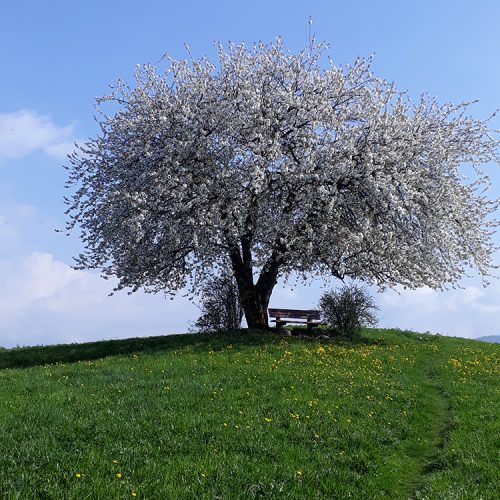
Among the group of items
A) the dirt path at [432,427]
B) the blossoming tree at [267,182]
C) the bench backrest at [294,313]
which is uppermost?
the blossoming tree at [267,182]

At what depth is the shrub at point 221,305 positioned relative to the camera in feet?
107

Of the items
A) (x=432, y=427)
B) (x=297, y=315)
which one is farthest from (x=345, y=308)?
(x=432, y=427)

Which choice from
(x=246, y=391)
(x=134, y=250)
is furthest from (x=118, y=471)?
(x=134, y=250)

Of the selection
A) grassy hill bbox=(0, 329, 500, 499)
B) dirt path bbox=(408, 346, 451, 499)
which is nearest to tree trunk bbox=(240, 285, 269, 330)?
grassy hill bbox=(0, 329, 500, 499)

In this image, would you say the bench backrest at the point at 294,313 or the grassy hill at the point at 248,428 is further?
the bench backrest at the point at 294,313

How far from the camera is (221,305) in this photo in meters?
33.1

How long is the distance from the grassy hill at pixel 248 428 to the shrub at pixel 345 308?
10.5 meters

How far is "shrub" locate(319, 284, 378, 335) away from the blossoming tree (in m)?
2.07

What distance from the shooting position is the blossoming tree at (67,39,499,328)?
90.9 feet

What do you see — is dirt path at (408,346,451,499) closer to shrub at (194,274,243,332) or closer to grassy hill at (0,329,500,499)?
grassy hill at (0,329,500,499)

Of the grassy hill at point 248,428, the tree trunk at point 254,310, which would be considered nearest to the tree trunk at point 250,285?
the tree trunk at point 254,310

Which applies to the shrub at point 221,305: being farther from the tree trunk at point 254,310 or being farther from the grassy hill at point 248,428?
the grassy hill at point 248,428

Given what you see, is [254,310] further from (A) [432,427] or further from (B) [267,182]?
(A) [432,427]

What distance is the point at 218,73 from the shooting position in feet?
102
